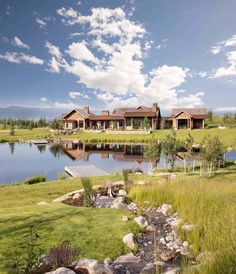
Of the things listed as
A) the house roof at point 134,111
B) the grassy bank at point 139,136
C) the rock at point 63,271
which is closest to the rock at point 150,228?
the rock at point 63,271

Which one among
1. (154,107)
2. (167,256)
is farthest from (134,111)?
(167,256)

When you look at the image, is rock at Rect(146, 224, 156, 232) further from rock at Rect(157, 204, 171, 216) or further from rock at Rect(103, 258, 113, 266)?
rock at Rect(103, 258, 113, 266)

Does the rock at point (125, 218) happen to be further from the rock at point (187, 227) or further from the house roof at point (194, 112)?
the house roof at point (194, 112)

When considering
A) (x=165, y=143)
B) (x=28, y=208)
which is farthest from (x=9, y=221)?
(x=165, y=143)

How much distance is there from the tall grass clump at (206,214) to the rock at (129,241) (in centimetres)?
111

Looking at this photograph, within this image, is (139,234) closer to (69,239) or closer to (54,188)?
(69,239)

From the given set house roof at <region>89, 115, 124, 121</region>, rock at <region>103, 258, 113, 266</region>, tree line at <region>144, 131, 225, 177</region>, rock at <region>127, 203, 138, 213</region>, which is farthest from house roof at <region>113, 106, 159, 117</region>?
rock at <region>103, 258, 113, 266</region>

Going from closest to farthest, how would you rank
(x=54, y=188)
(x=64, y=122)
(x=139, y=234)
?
(x=139, y=234)
(x=54, y=188)
(x=64, y=122)

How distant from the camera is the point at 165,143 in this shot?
19.2 meters

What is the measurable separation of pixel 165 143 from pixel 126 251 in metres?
14.3

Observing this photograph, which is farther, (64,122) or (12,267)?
(64,122)

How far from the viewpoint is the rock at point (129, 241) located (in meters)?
5.54

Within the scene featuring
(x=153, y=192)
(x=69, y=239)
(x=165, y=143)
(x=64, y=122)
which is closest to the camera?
(x=69, y=239)

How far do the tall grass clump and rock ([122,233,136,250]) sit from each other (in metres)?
1.11
